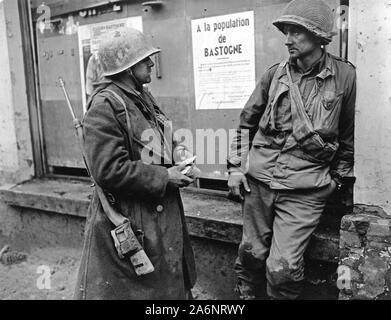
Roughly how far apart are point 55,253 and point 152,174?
3.22 meters

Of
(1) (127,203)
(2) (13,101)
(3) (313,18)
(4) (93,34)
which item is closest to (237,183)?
(1) (127,203)

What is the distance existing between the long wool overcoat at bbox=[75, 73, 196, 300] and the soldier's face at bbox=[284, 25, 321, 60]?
0.97 m

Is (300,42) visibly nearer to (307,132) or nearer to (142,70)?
(307,132)

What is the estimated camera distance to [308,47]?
3000 mm

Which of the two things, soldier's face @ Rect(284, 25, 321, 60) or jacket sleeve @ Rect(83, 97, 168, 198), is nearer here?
jacket sleeve @ Rect(83, 97, 168, 198)

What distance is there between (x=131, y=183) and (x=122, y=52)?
73cm

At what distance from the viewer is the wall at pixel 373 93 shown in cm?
303

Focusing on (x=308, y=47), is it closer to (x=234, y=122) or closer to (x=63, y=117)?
(x=234, y=122)

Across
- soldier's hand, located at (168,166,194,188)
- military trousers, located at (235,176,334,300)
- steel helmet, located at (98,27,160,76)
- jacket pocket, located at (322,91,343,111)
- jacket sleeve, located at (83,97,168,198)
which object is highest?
steel helmet, located at (98,27,160,76)

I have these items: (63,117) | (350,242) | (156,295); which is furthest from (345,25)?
(63,117)

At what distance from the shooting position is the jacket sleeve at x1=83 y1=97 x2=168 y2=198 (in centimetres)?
253

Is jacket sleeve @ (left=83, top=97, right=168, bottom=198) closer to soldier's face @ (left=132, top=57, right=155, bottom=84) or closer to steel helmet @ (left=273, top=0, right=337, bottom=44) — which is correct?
soldier's face @ (left=132, top=57, right=155, bottom=84)

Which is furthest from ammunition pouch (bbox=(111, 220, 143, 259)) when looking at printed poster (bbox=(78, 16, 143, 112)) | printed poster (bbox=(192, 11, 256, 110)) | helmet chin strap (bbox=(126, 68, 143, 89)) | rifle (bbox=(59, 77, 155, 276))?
printed poster (bbox=(78, 16, 143, 112))

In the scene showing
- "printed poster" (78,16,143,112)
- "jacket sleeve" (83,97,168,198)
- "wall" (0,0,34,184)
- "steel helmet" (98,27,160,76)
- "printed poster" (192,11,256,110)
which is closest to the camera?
"jacket sleeve" (83,97,168,198)
